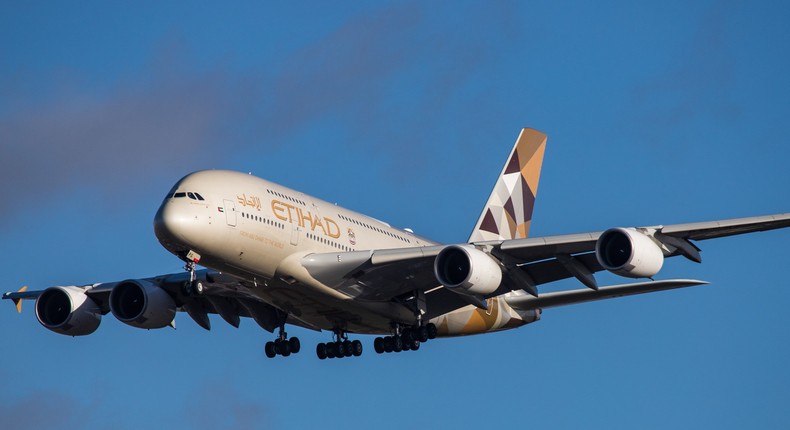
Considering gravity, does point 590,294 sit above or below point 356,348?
above

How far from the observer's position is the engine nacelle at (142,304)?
47438mm

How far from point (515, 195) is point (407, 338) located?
12.1 meters

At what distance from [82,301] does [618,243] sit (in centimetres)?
2029

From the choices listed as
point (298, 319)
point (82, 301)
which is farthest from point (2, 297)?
point (298, 319)

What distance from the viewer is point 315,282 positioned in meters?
42.5

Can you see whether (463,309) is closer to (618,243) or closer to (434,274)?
(434,274)

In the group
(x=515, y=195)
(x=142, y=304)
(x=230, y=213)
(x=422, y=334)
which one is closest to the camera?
(x=230, y=213)

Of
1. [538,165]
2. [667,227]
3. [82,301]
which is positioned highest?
[538,165]

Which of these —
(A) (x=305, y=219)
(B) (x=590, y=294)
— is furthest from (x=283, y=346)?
(B) (x=590, y=294)

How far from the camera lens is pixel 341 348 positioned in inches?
1877

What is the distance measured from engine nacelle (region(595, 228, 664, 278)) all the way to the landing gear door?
35.4 feet

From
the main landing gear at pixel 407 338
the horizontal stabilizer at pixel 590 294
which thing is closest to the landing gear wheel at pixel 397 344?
the main landing gear at pixel 407 338

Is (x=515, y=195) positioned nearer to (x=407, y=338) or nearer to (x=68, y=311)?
(x=407, y=338)

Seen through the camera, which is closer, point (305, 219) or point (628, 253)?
point (628, 253)
